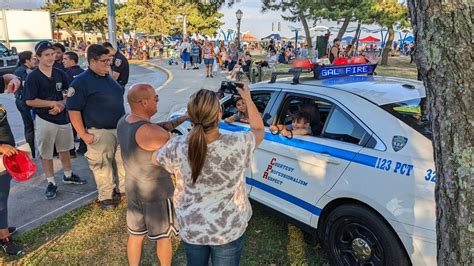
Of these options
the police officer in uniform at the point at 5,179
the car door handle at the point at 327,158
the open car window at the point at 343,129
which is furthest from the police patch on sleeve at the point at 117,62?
the car door handle at the point at 327,158

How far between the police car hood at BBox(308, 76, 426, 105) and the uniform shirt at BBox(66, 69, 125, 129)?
7.18 ft

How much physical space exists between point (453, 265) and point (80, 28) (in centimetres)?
6117

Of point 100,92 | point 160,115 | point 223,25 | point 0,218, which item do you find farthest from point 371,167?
point 223,25

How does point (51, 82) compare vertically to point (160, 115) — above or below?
above

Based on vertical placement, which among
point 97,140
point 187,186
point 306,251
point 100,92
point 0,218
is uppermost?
point 100,92

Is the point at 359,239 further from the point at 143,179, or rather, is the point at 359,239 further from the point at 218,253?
→ the point at 143,179

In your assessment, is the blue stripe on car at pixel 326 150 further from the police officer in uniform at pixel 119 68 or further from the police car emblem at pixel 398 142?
the police officer in uniform at pixel 119 68

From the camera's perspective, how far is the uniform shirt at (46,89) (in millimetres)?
4473

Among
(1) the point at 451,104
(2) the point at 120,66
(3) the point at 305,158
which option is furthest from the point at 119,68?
(1) the point at 451,104

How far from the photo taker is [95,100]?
4.14 meters

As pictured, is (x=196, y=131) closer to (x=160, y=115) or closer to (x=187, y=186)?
(x=187, y=186)

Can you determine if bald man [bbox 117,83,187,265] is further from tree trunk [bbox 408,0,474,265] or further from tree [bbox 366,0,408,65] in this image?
tree [bbox 366,0,408,65]

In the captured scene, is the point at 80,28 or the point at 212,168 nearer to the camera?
the point at 212,168

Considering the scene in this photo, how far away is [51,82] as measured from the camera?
→ 4645 millimetres
